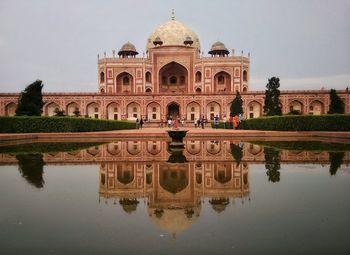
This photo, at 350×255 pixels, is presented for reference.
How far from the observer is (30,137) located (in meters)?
12.3

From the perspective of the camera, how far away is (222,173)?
4758 millimetres

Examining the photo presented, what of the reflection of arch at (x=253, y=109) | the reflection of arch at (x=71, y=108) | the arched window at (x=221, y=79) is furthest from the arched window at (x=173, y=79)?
the reflection of arch at (x=71, y=108)

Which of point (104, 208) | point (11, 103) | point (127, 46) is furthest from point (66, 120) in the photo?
point (127, 46)

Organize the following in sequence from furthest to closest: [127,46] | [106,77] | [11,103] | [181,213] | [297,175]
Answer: [127,46] < [106,77] < [11,103] < [297,175] < [181,213]

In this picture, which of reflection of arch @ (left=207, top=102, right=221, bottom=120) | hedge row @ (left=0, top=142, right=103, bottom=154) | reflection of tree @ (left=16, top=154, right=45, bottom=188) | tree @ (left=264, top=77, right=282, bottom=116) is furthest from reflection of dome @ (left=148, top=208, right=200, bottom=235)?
reflection of arch @ (left=207, top=102, right=221, bottom=120)

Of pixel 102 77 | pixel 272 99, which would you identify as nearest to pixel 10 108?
pixel 102 77

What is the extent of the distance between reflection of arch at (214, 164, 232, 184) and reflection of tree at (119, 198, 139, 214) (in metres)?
1.17

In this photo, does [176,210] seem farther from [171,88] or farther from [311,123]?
[171,88]

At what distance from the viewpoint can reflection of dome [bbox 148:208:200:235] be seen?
2564 millimetres

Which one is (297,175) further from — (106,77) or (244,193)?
(106,77)

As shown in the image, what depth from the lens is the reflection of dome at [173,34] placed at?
38.8 metres

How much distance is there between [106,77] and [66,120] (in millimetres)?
20553

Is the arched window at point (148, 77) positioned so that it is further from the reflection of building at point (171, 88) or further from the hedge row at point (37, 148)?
the hedge row at point (37, 148)

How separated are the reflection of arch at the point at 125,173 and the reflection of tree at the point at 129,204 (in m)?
0.79
